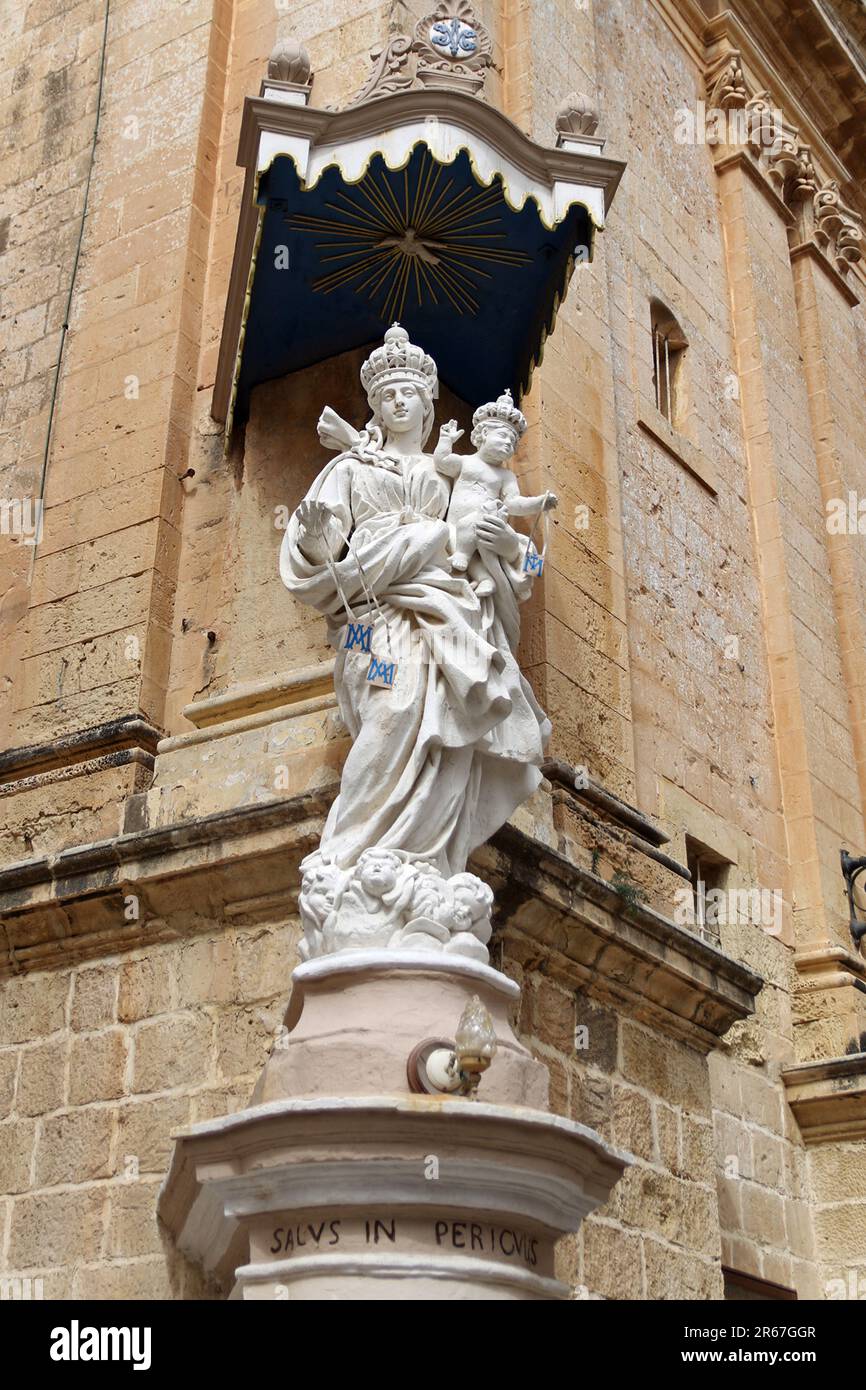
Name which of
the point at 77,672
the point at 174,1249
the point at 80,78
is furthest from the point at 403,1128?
the point at 80,78

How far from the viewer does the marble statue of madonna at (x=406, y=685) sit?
5527mm

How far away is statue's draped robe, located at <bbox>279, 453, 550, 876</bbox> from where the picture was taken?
5.74m

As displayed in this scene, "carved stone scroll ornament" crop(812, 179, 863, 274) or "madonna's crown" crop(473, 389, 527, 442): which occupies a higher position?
"carved stone scroll ornament" crop(812, 179, 863, 274)

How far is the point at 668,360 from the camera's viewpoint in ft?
37.2

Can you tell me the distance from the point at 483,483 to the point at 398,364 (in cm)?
60

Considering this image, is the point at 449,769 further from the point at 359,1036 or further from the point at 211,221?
the point at 211,221

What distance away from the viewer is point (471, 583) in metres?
6.17

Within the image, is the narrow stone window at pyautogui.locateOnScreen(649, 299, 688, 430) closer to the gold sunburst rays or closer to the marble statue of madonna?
the gold sunburst rays

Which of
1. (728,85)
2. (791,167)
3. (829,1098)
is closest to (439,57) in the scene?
(829,1098)

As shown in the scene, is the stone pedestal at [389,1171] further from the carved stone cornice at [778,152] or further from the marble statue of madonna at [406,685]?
the carved stone cornice at [778,152]

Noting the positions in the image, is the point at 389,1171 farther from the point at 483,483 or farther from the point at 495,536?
the point at 483,483

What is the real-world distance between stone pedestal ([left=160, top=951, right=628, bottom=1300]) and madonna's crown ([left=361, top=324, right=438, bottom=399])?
243 cm

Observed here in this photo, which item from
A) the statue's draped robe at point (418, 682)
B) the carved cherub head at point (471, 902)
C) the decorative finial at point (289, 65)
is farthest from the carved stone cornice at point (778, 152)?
the carved cherub head at point (471, 902)

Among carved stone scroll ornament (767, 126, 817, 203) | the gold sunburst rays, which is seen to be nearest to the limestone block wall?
the gold sunburst rays
